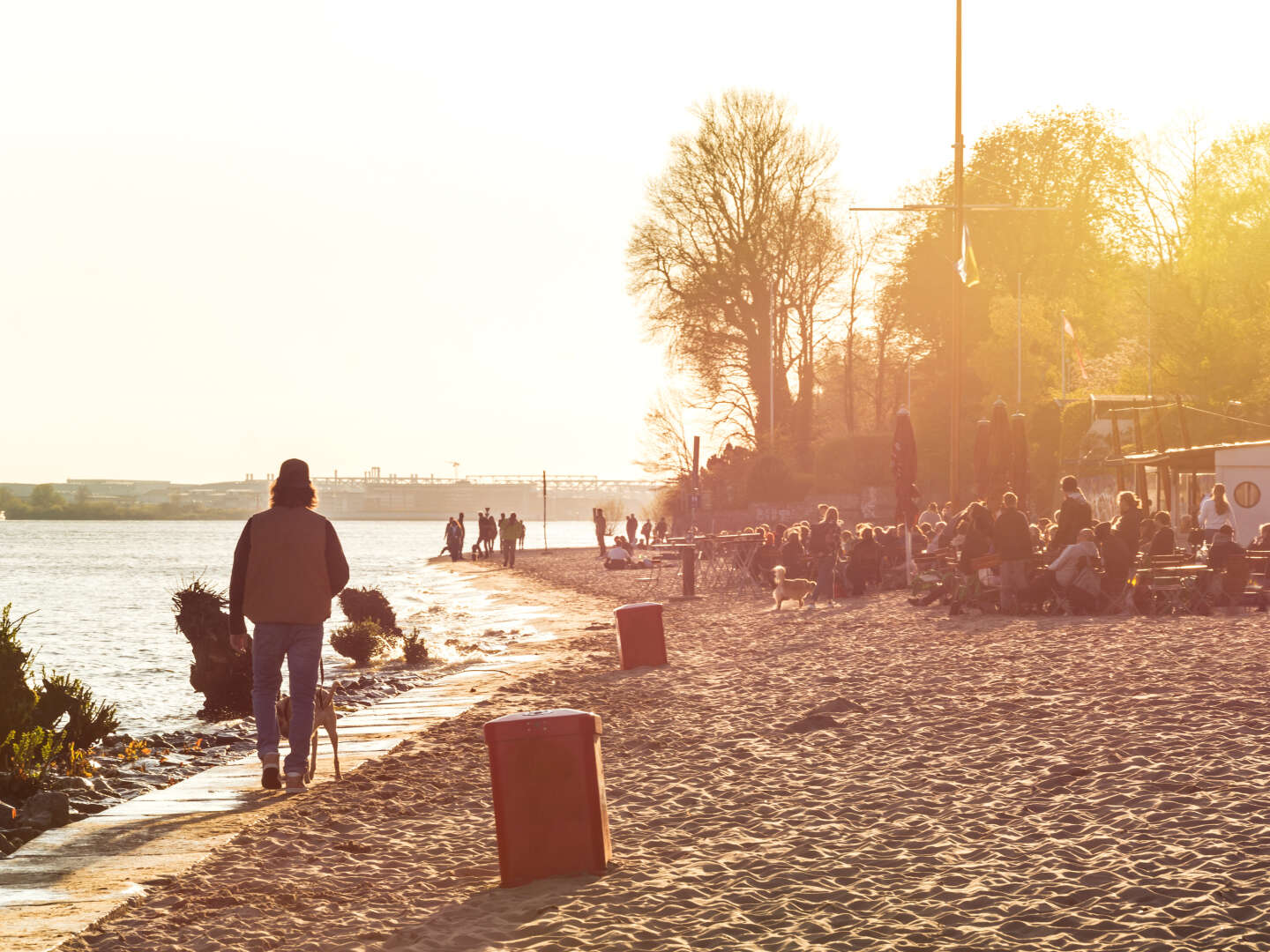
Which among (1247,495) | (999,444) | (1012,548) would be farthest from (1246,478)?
(1012,548)

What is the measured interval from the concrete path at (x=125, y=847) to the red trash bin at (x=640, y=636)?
5.01 meters

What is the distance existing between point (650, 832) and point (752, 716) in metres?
4.25

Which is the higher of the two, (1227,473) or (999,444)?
(999,444)

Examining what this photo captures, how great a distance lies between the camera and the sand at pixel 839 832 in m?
5.48

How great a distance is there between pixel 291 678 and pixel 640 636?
775 centimetres

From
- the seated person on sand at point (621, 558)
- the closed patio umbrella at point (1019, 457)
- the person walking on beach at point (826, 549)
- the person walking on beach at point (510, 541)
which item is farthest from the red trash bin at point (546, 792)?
the person walking on beach at point (510, 541)

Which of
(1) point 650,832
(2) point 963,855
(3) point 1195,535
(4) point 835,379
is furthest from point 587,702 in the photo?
(4) point 835,379

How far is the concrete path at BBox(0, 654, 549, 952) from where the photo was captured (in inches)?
233

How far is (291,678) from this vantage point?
8.64 m

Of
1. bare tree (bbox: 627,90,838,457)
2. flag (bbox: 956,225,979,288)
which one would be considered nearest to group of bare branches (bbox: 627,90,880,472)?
bare tree (bbox: 627,90,838,457)

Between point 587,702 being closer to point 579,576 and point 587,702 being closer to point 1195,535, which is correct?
point 1195,535

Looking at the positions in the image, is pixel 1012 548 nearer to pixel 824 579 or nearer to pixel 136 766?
pixel 824 579

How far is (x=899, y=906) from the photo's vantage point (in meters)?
5.66

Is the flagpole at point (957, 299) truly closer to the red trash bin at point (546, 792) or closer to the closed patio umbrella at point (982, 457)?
the closed patio umbrella at point (982, 457)
